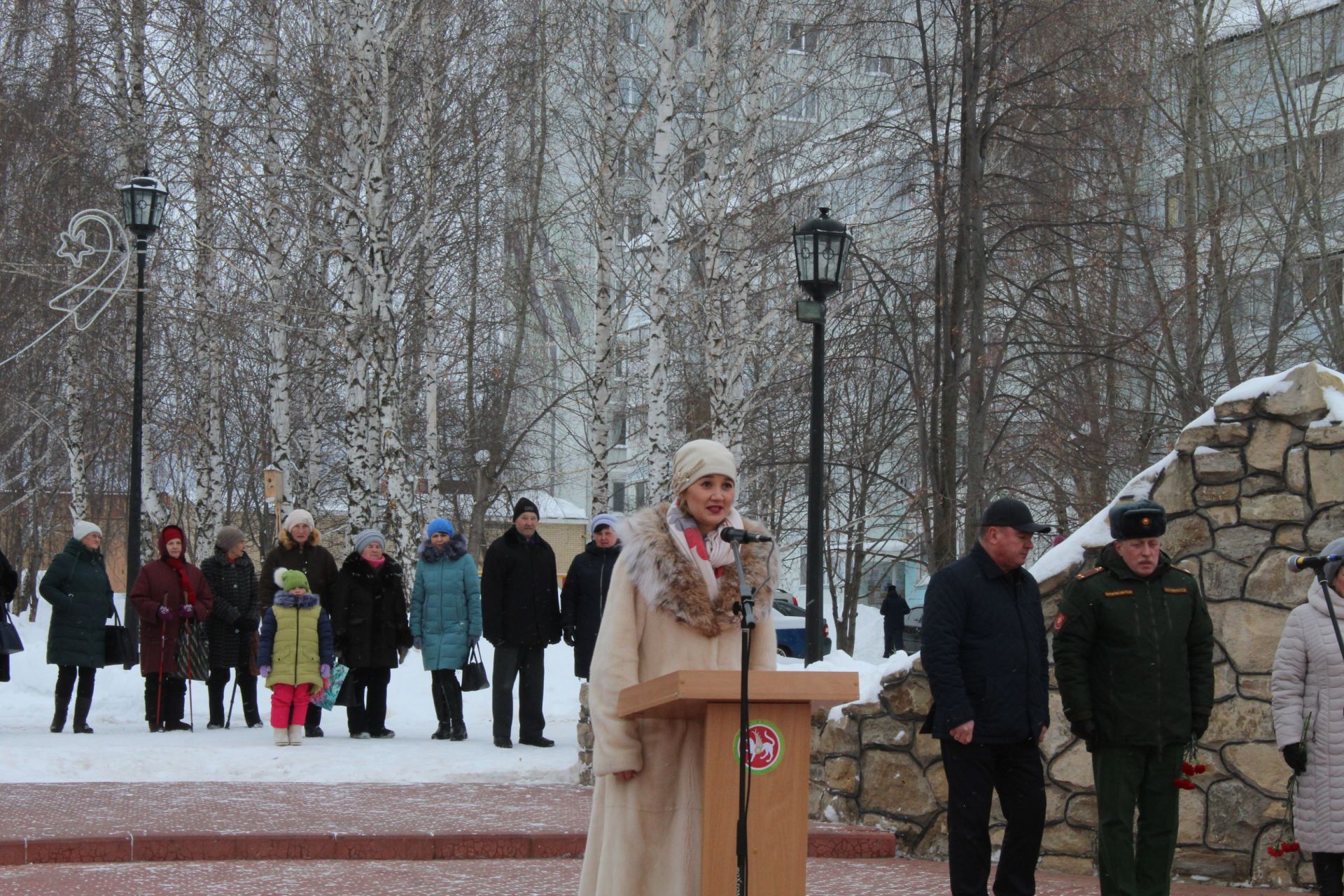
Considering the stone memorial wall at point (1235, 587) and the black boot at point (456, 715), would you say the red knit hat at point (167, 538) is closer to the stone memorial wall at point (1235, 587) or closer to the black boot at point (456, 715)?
the black boot at point (456, 715)

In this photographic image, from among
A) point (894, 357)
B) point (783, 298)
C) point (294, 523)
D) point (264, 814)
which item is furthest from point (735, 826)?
point (783, 298)

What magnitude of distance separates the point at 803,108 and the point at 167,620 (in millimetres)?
14128

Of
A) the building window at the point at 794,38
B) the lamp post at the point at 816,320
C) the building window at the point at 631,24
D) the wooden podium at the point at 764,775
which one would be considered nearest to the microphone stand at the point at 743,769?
the wooden podium at the point at 764,775

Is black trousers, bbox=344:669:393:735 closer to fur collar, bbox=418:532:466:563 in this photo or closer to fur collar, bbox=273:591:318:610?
fur collar, bbox=273:591:318:610

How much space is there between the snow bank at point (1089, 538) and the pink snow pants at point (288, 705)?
261 inches

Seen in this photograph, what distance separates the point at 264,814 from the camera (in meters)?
9.02

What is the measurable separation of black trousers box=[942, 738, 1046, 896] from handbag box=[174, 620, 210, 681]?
890 cm

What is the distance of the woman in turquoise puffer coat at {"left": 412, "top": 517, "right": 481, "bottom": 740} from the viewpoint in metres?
13.2

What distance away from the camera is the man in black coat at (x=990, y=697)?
6.32 m

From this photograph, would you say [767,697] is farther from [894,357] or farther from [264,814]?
[894,357]

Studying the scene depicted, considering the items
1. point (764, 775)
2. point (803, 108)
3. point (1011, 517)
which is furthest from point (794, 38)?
point (764, 775)

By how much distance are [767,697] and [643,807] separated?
2.20ft

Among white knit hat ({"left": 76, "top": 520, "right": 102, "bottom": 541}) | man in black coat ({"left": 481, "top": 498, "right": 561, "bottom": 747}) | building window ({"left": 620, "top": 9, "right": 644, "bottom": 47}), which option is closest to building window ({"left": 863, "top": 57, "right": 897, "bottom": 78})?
A: building window ({"left": 620, "top": 9, "right": 644, "bottom": 47})

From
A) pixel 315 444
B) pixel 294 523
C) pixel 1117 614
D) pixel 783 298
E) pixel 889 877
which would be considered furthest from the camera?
pixel 315 444
